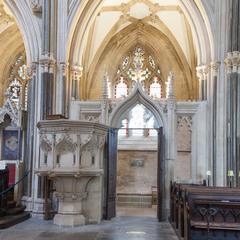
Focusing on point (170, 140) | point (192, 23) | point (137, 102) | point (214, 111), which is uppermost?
point (192, 23)

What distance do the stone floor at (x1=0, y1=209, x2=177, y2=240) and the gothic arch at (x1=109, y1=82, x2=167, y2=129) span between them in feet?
9.60

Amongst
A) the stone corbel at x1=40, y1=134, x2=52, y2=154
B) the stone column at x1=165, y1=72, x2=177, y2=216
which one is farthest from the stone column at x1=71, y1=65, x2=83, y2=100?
the stone corbel at x1=40, y1=134, x2=52, y2=154

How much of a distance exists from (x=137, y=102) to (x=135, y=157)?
195 inches

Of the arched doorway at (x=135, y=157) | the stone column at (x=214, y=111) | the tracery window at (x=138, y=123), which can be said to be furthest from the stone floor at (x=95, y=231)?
the tracery window at (x=138, y=123)

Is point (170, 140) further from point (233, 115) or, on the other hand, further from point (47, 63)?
point (47, 63)

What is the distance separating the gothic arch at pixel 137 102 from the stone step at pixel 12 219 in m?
3.45

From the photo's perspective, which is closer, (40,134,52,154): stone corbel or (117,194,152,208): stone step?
(40,134,52,154): stone corbel

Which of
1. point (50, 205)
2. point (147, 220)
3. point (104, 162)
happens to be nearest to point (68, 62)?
point (104, 162)

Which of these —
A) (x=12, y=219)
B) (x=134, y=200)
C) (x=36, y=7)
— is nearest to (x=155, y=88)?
(x=134, y=200)

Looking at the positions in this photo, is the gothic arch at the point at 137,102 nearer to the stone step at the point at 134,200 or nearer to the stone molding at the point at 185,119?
the stone molding at the point at 185,119

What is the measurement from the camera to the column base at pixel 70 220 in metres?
10.5

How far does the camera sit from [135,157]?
17984mm

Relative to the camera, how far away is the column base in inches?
414

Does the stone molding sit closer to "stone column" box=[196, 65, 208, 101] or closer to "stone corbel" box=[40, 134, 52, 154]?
"stone column" box=[196, 65, 208, 101]
